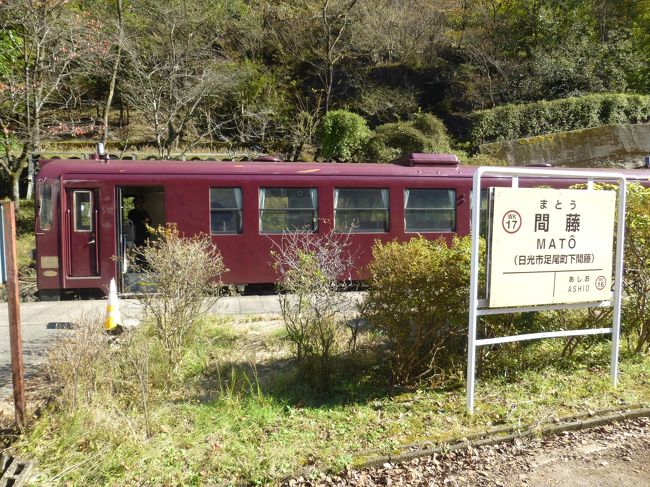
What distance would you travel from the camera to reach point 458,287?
4.65 m

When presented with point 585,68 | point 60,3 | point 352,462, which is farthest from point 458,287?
point 585,68

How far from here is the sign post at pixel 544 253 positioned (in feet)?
14.1

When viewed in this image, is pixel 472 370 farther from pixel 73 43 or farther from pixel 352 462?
pixel 73 43

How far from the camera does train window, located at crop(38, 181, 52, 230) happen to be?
9.80m

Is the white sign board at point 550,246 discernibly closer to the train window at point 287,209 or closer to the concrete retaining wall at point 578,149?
the train window at point 287,209

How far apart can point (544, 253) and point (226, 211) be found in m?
7.17

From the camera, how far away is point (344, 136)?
20.1 m

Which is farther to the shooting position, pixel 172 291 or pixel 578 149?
pixel 578 149

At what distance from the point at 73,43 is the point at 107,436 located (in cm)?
1482

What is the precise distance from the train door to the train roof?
19.3 inches

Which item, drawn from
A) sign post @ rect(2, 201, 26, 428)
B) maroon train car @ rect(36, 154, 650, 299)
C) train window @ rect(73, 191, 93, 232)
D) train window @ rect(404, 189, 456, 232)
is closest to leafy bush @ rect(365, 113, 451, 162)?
maroon train car @ rect(36, 154, 650, 299)

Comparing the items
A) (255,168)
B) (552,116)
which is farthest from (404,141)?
(255,168)

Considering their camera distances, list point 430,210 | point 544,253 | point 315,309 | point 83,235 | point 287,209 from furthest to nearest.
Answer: point 430,210 → point 287,209 → point 83,235 → point 315,309 → point 544,253

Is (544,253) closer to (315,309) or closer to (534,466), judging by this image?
(534,466)
